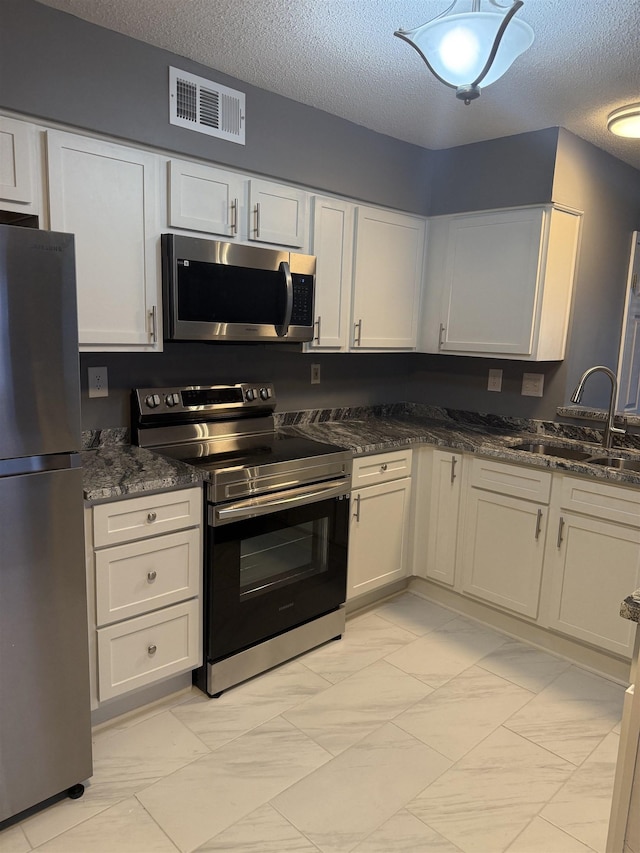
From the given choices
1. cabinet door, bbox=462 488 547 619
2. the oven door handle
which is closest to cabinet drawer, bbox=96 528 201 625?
the oven door handle

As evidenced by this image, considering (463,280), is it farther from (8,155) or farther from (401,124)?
(8,155)

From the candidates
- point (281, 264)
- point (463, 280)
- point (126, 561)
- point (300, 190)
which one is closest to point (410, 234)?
point (463, 280)

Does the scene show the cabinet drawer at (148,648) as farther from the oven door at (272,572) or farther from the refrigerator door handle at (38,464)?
the refrigerator door handle at (38,464)

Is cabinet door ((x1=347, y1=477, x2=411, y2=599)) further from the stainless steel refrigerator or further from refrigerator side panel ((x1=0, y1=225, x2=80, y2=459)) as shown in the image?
refrigerator side panel ((x1=0, y1=225, x2=80, y2=459))

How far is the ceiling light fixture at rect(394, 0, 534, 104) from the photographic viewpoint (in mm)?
1468

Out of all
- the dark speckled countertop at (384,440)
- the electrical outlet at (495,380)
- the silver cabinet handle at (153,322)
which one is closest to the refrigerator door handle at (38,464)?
the dark speckled countertop at (384,440)

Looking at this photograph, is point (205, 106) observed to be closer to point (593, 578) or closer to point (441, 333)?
point (441, 333)

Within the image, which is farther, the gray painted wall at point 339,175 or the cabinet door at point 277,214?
the cabinet door at point 277,214

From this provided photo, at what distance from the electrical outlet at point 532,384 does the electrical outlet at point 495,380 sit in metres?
0.15

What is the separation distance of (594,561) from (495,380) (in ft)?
4.11

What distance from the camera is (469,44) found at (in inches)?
59.0

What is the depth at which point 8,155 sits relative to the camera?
6.34 ft

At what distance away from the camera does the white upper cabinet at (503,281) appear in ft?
9.83

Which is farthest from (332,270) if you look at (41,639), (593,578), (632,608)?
(632,608)
